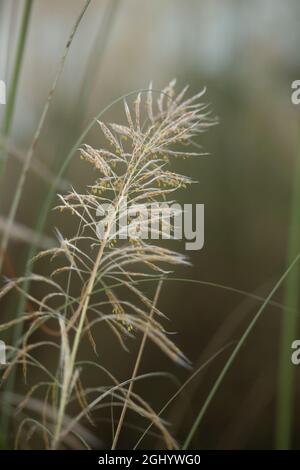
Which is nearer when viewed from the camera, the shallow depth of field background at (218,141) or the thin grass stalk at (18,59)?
the thin grass stalk at (18,59)

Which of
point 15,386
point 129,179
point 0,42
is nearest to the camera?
point 129,179

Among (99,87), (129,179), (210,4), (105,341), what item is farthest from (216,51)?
(129,179)

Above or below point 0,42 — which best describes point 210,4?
above

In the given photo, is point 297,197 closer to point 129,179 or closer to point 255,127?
point 129,179

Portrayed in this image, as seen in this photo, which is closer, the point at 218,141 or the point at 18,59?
the point at 18,59

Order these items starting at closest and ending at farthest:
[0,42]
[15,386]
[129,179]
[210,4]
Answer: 1. [129,179]
2. [0,42]
3. [15,386]
4. [210,4]

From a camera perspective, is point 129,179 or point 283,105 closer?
point 129,179

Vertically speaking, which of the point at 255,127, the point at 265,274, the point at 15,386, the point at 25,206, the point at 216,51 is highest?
the point at 216,51

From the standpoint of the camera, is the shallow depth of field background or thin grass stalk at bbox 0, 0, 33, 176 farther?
the shallow depth of field background
